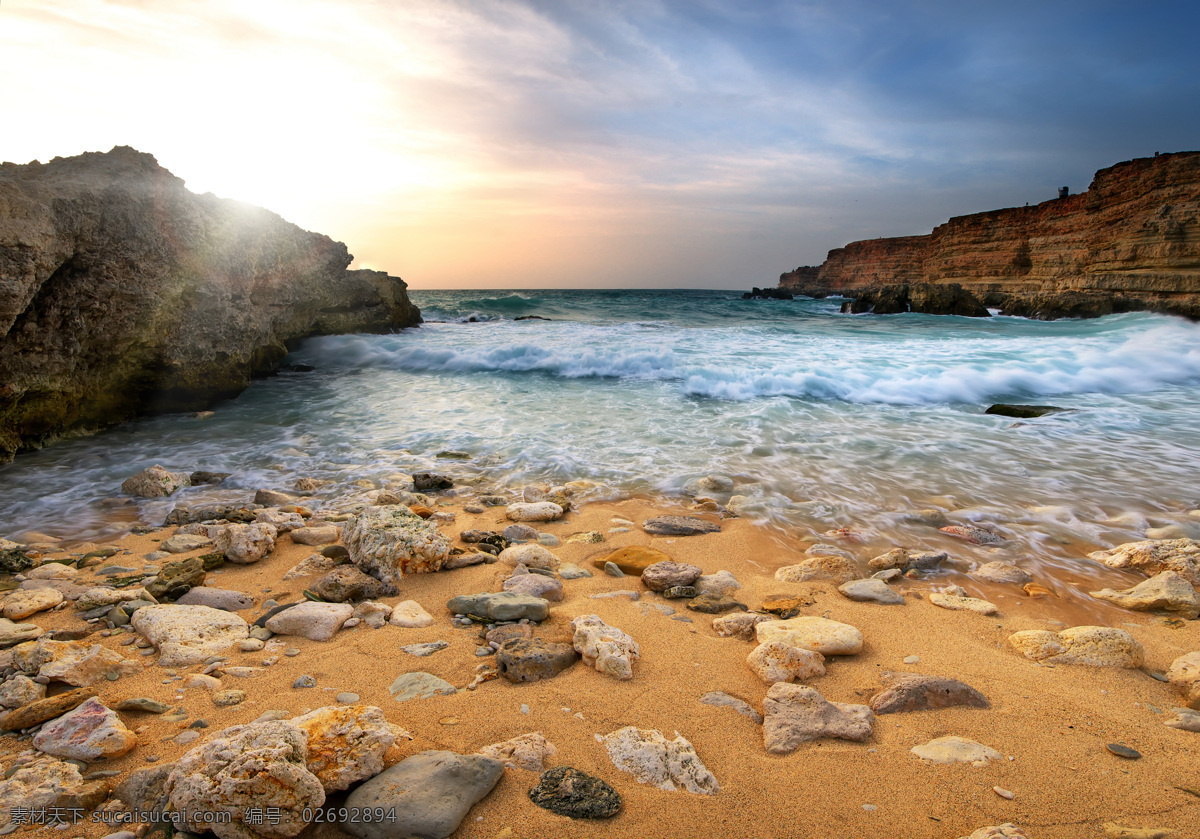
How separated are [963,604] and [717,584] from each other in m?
1.20

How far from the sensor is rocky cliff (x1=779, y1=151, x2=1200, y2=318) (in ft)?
68.4

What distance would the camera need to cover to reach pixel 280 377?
9539 mm

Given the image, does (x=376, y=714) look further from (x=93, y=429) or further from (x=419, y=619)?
→ (x=93, y=429)

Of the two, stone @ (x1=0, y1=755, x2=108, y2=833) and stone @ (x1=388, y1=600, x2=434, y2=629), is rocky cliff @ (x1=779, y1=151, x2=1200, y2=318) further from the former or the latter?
stone @ (x1=0, y1=755, x2=108, y2=833)

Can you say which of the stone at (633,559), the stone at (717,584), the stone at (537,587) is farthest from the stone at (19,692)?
the stone at (717,584)

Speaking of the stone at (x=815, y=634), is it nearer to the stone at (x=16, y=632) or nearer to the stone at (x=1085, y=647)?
the stone at (x=1085, y=647)

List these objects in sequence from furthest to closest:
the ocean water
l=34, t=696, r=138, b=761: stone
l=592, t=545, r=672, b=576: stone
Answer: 1. the ocean water
2. l=592, t=545, r=672, b=576: stone
3. l=34, t=696, r=138, b=761: stone

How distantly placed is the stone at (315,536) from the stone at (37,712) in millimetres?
1547

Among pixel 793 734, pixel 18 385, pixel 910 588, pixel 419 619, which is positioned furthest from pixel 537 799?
pixel 18 385

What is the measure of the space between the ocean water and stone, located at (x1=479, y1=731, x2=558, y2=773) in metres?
2.42

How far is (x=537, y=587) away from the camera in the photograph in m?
2.64

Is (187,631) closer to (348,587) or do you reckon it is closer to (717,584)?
(348,587)

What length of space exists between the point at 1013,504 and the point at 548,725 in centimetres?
398

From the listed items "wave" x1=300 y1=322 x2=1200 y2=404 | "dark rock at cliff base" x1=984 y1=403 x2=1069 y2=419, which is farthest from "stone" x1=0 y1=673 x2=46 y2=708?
"dark rock at cliff base" x1=984 y1=403 x2=1069 y2=419
